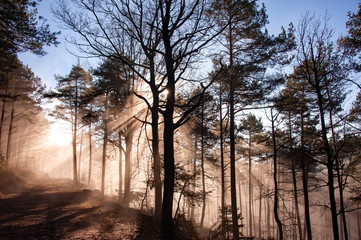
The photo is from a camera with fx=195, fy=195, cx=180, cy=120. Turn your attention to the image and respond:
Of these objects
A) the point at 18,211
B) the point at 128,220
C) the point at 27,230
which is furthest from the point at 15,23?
the point at 128,220

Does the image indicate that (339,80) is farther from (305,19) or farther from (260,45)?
(260,45)

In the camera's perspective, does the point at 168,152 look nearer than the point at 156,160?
Yes

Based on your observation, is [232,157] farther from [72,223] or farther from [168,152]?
[72,223]

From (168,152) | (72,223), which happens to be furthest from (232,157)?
(72,223)

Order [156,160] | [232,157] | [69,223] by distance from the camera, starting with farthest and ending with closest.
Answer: [232,157], [156,160], [69,223]

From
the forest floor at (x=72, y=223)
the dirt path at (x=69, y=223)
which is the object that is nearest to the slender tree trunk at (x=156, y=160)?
the forest floor at (x=72, y=223)

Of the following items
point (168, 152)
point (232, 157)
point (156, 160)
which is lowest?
point (156, 160)

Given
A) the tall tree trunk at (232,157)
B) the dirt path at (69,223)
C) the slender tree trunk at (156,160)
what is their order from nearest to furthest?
the dirt path at (69,223)
the slender tree trunk at (156,160)
the tall tree trunk at (232,157)

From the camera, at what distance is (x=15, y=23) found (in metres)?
9.16

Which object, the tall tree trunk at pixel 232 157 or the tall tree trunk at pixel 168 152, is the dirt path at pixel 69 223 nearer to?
the tall tree trunk at pixel 168 152

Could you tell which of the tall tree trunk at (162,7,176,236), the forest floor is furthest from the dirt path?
the tall tree trunk at (162,7,176,236)

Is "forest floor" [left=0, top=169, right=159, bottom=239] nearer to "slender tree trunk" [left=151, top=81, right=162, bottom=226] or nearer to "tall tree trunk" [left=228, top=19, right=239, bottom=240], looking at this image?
"slender tree trunk" [left=151, top=81, right=162, bottom=226]

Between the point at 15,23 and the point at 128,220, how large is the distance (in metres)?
10.4

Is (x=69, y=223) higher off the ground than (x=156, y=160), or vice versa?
(x=156, y=160)
